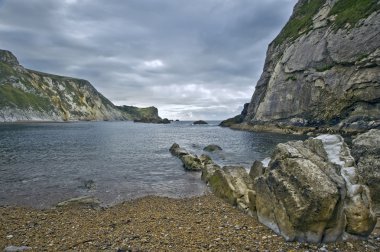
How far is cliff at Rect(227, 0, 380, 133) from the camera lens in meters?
70.5

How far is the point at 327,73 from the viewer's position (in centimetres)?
8150

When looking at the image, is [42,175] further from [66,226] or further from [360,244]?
[360,244]

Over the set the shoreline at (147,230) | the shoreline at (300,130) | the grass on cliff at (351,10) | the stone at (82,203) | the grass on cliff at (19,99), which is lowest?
the stone at (82,203)

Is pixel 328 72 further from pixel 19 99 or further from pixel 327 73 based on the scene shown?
pixel 19 99

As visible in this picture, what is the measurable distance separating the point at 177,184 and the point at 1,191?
1520 cm

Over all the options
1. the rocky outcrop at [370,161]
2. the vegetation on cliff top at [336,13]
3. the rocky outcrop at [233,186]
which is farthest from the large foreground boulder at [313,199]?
the vegetation on cliff top at [336,13]

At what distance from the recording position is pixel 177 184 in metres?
26.8

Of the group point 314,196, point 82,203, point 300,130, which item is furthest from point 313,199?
point 300,130

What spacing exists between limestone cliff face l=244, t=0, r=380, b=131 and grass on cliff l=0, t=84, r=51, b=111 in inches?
5778

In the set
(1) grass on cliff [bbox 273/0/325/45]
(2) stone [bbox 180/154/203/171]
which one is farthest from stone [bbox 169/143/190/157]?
(1) grass on cliff [bbox 273/0/325/45]

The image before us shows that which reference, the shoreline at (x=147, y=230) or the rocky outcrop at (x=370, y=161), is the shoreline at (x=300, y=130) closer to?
the rocky outcrop at (x=370, y=161)

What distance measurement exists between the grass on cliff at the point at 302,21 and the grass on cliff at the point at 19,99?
156033 mm

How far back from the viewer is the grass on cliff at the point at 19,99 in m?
166

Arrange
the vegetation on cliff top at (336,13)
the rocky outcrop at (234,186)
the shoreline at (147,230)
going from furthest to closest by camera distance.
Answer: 1. the vegetation on cliff top at (336,13)
2. the rocky outcrop at (234,186)
3. the shoreline at (147,230)
